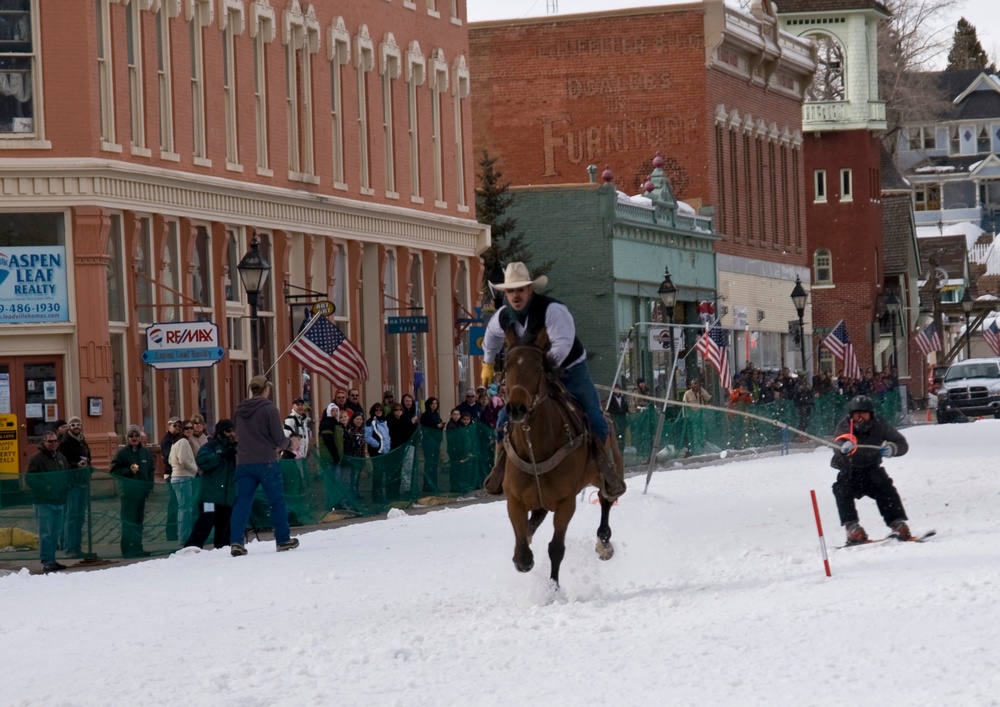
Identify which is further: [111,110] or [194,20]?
[194,20]

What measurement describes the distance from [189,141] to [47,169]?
369 centimetres

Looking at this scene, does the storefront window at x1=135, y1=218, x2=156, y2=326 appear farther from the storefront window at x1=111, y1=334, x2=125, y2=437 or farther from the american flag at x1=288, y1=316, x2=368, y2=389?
the american flag at x1=288, y1=316, x2=368, y2=389

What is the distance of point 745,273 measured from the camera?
6625cm

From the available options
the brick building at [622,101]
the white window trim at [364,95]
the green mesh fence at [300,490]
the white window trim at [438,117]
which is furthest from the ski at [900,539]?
the brick building at [622,101]

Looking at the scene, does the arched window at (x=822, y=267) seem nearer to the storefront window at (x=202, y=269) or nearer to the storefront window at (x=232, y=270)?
the storefront window at (x=232, y=270)

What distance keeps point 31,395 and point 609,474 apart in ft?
61.1

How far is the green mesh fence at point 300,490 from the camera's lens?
2145cm

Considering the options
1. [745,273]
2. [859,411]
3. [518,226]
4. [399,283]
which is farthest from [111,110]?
[745,273]

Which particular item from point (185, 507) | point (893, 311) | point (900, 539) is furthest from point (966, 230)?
point (900, 539)

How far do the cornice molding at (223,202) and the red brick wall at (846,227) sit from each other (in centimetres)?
3185

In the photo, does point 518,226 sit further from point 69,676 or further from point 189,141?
point 69,676

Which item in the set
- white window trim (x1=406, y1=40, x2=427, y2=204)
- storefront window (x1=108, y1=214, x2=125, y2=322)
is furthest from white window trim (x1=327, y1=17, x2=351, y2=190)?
storefront window (x1=108, y1=214, x2=125, y2=322)

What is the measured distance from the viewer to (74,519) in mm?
21672

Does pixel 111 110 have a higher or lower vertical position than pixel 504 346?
higher
